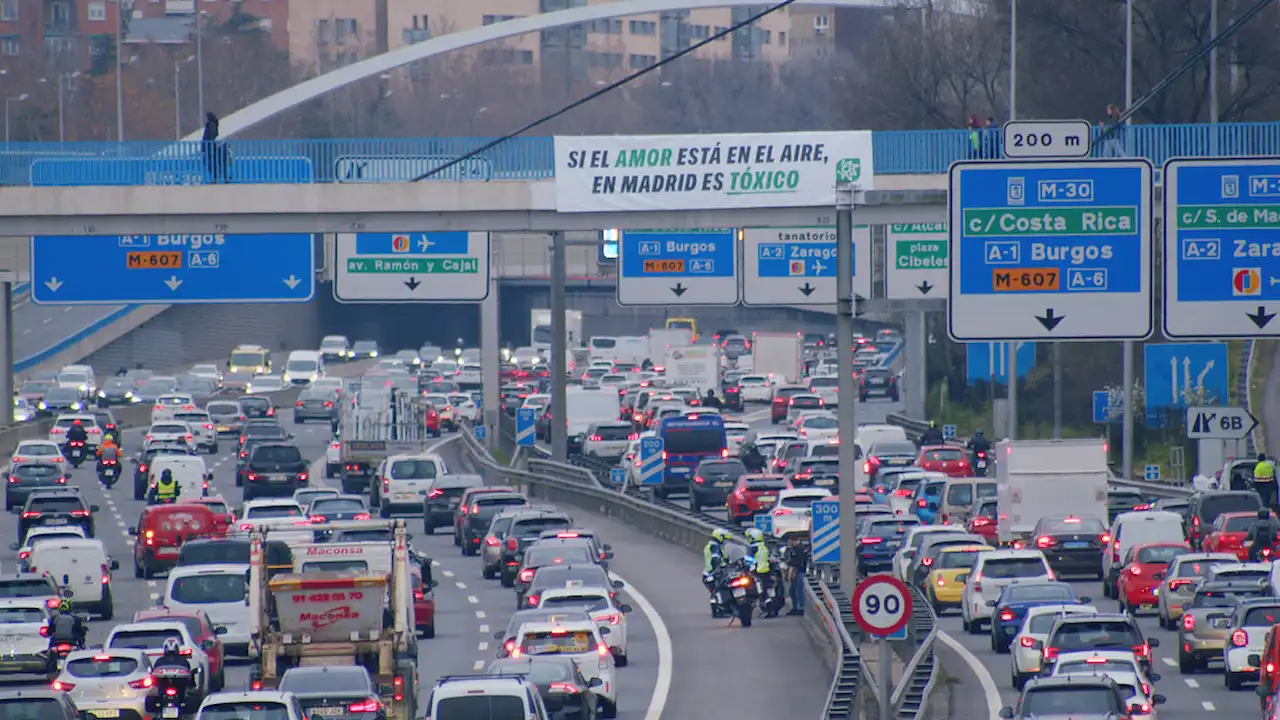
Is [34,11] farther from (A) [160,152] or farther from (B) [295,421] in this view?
(A) [160,152]

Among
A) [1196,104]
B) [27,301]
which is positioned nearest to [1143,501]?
[1196,104]

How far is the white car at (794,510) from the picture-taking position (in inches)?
1871

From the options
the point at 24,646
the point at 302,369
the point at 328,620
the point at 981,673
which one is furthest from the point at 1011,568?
the point at 302,369

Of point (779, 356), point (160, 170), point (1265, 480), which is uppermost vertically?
point (160, 170)

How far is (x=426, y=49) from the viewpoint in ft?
334

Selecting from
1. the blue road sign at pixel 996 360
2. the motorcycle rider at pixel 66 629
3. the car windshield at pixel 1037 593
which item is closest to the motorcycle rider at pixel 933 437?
the blue road sign at pixel 996 360

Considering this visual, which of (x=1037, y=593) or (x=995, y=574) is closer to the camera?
(x=1037, y=593)

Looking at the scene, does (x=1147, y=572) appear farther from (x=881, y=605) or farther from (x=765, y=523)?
(x=881, y=605)

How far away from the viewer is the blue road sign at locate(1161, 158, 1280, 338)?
24.7 meters

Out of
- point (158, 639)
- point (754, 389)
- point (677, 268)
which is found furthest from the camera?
point (754, 389)

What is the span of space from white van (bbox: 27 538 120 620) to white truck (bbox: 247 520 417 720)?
1176cm

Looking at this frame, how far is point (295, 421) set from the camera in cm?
9544

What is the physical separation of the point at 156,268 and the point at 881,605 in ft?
76.8

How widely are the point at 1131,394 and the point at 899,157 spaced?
20410 mm
